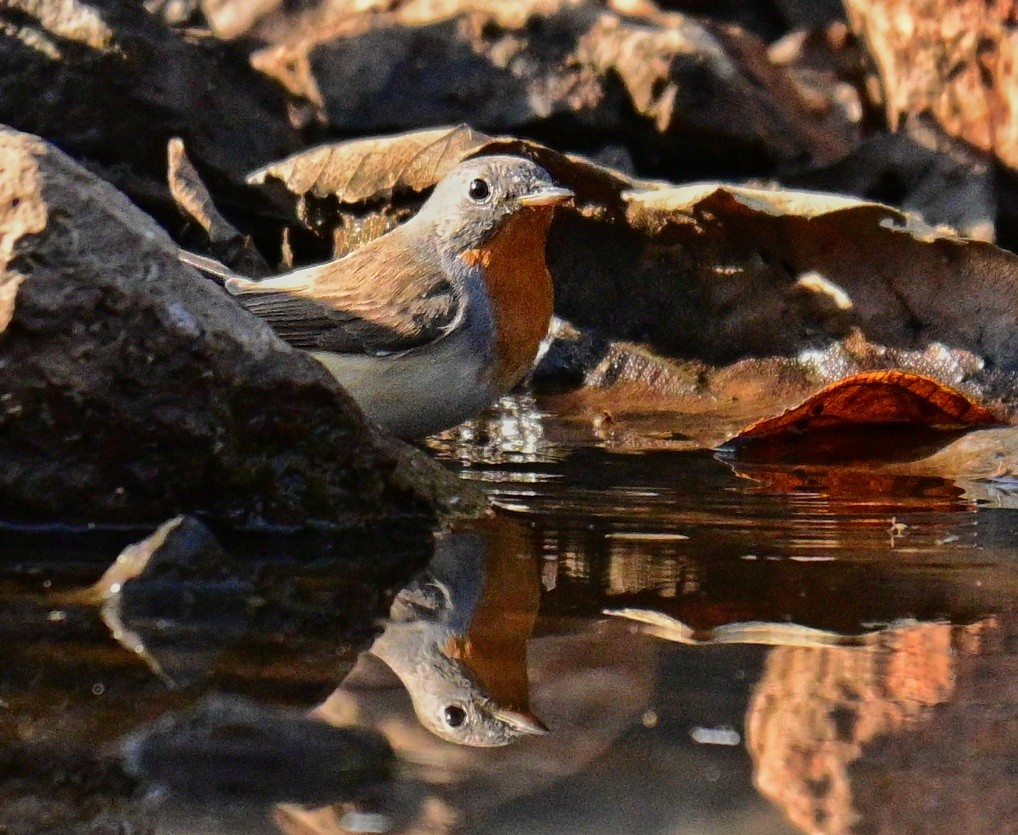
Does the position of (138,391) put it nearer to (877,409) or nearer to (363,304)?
(363,304)

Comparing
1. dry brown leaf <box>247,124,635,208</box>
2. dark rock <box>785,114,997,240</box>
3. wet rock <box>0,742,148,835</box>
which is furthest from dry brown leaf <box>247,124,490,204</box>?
wet rock <box>0,742,148,835</box>

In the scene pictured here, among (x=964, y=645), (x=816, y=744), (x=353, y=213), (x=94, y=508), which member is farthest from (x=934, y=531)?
(x=353, y=213)

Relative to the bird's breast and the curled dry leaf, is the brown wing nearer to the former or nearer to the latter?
the bird's breast

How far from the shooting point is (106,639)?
123 inches

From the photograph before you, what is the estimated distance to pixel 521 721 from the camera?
109 inches

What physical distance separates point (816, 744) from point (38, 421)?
2104 mm

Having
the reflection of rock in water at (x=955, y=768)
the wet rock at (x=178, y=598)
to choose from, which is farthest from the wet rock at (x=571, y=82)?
the reflection of rock in water at (x=955, y=768)

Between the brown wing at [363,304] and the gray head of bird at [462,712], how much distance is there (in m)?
2.21

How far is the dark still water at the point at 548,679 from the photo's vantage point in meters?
2.39

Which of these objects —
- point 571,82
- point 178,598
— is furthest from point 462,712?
point 571,82

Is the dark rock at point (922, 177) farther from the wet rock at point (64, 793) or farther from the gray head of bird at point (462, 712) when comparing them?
the wet rock at point (64, 793)

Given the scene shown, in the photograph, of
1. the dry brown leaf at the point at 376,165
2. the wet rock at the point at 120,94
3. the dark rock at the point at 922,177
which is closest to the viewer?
the dry brown leaf at the point at 376,165

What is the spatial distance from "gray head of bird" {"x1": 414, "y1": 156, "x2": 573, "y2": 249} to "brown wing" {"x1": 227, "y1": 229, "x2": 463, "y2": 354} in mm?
127

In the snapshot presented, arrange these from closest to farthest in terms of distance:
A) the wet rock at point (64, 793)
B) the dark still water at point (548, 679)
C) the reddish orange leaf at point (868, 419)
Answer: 1. the wet rock at point (64, 793)
2. the dark still water at point (548, 679)
3. the reddish orange leaf at point (868, 419)
